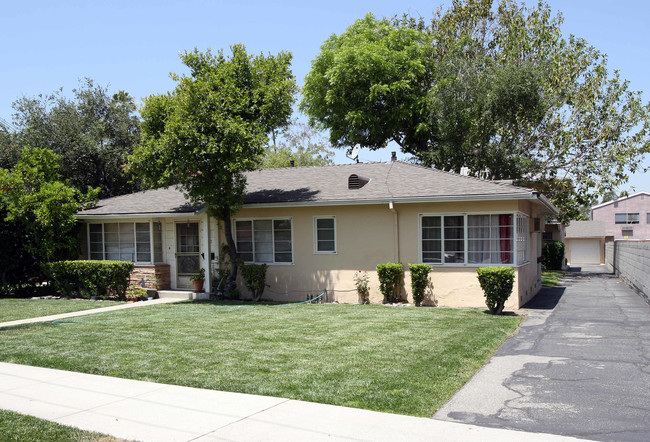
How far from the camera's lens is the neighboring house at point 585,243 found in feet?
165

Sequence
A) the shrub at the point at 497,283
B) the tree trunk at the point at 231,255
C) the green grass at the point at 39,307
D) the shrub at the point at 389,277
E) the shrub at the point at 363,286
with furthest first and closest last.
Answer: the tree trunk at the point at 231,255, the shrub at the point at 363,286, the shrub at the point at 389,277, the green grass at the point at 39,307, the shrub at the point at 497,283

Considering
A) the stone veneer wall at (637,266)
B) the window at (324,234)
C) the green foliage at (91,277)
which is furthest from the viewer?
the green foliage at (91,277)

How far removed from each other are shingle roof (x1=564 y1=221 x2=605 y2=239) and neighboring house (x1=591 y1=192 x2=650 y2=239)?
683 centimetres

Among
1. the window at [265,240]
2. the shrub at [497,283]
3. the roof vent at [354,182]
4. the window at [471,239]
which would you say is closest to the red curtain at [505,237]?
the window at [471,239]

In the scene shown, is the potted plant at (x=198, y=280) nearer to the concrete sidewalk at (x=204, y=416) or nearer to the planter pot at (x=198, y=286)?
the planter pot at (x=198, y=286)

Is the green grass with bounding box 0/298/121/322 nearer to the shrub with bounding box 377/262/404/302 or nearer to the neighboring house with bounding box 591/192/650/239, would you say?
the shrub with bounding box 377/262/404/302

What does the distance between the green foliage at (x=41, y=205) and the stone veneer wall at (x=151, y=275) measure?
2.51m

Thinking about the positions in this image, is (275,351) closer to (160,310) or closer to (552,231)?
(160,310)

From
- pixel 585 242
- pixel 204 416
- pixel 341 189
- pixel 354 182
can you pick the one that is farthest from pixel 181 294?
pixel 585 242

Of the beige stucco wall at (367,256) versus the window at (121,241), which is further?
the window at (121,241)

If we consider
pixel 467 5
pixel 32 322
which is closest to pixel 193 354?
pixel 32 322

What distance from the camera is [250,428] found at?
17.3 feet

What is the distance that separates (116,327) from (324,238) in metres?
6.61

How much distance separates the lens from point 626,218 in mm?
57938
